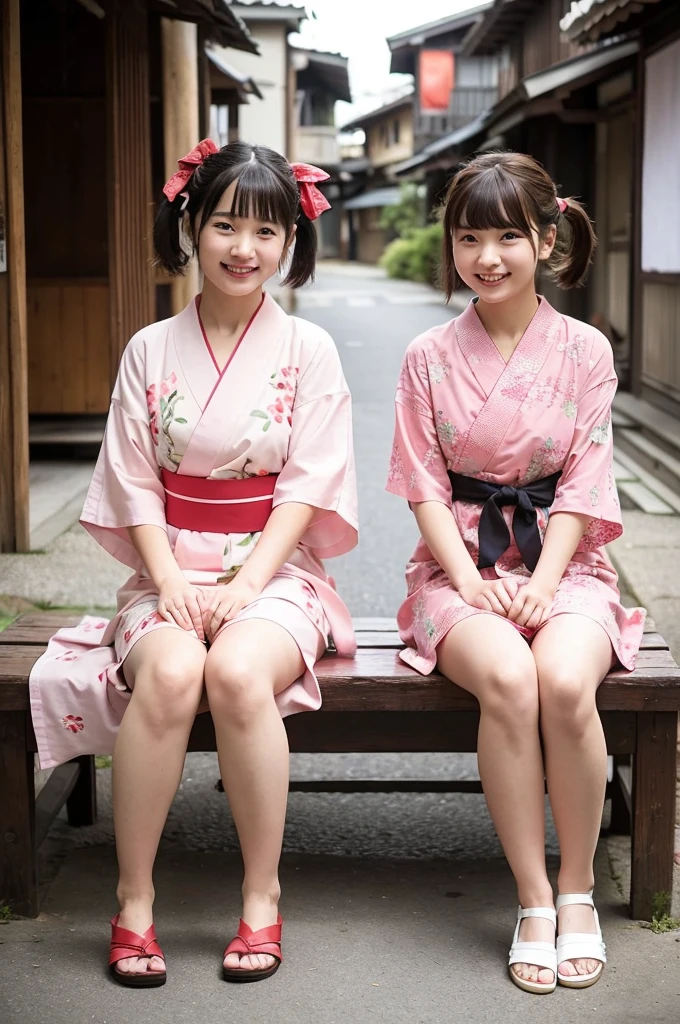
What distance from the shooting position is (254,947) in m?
2.76

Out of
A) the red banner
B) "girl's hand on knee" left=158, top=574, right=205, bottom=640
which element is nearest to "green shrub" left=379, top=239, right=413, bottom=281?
the red banner

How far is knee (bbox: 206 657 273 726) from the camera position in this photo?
2.72 metres

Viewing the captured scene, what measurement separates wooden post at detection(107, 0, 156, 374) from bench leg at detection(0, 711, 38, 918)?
17.7 feet

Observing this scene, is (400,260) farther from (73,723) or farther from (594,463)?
(73,723)

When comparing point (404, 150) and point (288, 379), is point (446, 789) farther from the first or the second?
point (404, 150)

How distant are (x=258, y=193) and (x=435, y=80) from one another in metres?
38.2

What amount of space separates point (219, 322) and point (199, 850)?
4.73 ft

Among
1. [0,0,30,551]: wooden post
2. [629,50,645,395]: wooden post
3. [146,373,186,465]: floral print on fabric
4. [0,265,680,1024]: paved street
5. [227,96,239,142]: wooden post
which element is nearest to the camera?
[0,265,680,1024]: paved street

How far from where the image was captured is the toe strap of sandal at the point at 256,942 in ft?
9.05

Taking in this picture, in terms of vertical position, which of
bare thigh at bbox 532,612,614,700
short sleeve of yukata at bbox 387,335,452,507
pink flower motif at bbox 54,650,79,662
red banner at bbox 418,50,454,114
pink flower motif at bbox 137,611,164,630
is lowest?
pink flower motif at bbox 54,650,79,662

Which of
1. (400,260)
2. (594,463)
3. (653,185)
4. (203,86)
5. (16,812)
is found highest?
(203,86)

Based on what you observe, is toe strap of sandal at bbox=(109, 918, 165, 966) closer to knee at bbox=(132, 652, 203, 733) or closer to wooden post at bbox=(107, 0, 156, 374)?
knee at bbox=(132, 652, 203, 733)

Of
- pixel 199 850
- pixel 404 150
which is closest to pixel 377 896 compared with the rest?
pixel 199 850

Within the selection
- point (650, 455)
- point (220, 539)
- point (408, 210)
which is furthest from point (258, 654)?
point (408, 210)
